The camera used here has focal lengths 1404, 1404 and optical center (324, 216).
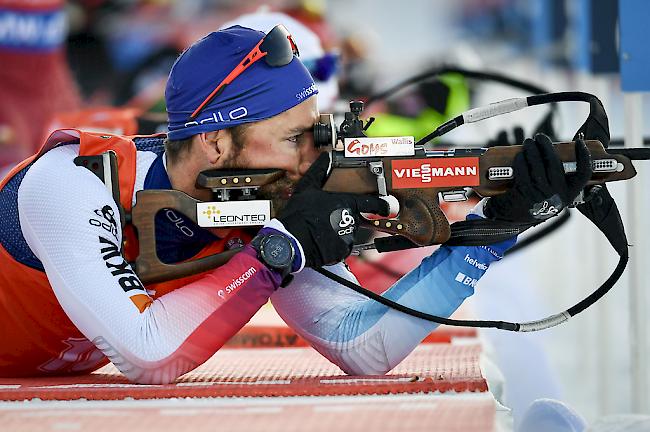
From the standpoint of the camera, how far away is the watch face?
3322 mm

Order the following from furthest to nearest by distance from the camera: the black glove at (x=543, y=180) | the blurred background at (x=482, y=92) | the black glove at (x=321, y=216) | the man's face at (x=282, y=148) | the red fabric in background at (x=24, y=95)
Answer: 1. the red fabric in background at (x=24, y=95)
2. the blurred background at (x=482, y=92)
3. the man's face at (x=282, y=148)
4. the black glove at (x=321, y=216)
5. the black glove at (x=543, y=180)

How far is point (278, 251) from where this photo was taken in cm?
333

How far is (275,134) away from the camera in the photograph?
354 cm

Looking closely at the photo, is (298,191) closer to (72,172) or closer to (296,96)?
(296,96)

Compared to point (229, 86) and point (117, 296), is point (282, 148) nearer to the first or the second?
point (229, 86)

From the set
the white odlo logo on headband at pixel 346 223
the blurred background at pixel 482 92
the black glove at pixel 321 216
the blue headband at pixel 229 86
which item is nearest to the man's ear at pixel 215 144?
the blue headband at pixel 229 86

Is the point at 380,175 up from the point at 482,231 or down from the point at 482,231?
up

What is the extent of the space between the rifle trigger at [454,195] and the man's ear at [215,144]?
57 cm

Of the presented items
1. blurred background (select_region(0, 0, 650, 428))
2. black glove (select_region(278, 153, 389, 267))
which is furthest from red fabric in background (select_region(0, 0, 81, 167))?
black glove (select_region(278, 153, 389, 267))

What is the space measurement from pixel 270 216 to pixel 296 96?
36cm

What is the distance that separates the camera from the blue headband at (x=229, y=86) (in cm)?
355

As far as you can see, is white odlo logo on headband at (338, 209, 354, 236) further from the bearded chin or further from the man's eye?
the man's eye

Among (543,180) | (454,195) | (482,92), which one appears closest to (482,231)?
(454,195)

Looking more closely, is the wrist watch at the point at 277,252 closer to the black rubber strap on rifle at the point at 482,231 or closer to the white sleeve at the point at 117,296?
the white sleeve at the point at 117,296
